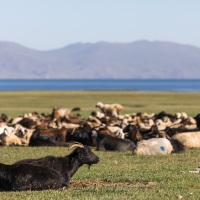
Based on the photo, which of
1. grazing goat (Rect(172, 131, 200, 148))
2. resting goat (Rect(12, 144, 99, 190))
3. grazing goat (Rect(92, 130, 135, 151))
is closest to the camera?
resting goat (Rect(12, 144, 99, 190))

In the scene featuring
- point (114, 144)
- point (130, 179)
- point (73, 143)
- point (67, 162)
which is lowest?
point (114, 144)

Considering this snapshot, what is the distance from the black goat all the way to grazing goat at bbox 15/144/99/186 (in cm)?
49

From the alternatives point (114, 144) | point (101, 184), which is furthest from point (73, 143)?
point (101, 184)

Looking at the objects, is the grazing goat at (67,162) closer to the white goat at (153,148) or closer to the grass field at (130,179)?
the grass field at (130,179)

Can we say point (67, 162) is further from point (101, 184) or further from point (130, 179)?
point (130, 179)

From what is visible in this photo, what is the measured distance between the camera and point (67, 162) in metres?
15.6

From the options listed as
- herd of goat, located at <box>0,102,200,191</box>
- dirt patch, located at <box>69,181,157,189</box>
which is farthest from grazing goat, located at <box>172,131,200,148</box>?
dirt patch, located at <box>69,181,157,189</box>

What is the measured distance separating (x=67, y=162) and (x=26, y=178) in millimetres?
1660

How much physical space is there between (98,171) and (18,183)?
12.0 ft

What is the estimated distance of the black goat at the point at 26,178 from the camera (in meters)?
14.0

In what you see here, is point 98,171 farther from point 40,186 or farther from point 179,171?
point 40,186

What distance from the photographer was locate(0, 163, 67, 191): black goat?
14.0 meters

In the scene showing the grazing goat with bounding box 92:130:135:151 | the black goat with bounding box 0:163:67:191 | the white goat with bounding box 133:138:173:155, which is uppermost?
the black goat with bounding box 0:163:67:191

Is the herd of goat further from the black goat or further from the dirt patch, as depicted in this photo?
the dirt patch
